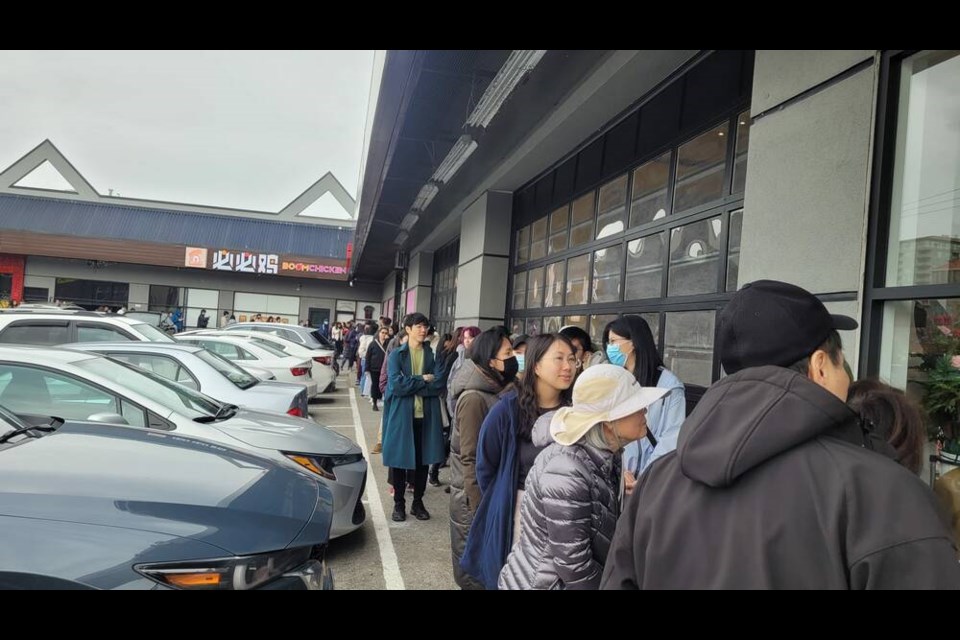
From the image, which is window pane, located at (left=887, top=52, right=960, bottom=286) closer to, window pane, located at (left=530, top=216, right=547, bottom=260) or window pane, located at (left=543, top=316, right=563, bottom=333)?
window pane, located at (left=543, top=316, right=563, bottom=333)

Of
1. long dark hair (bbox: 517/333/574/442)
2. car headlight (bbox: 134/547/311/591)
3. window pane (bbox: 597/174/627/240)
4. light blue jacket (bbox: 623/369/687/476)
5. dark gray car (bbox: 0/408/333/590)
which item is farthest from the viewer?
window pane (bbox: 597/174/627/240)

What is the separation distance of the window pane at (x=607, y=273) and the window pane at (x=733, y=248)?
2032 millimetres

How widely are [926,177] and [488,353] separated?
2.71 meters

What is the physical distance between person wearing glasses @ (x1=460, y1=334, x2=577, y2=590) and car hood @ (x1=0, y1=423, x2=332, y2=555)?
2.68 ft

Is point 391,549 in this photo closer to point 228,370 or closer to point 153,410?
point 153,410

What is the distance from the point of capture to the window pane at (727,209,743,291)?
5031 mm

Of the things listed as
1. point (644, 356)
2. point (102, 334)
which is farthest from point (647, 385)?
point (102, 334)

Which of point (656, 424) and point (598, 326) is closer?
point (656, 424)

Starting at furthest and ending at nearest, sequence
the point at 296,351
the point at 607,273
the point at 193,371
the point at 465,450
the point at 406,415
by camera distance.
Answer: the point at 296,351, the point at 607,273, the point at 193,371, the point at 406,415, the point at 465,450

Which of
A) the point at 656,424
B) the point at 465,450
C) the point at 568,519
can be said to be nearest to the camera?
the point at 568,519

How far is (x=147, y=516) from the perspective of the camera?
2.33 m

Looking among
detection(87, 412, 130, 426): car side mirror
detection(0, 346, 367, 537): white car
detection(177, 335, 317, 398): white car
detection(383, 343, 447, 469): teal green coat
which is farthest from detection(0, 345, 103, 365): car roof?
detection(177, 335, 317, 398): white car

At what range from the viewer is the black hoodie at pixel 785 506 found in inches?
36.4
